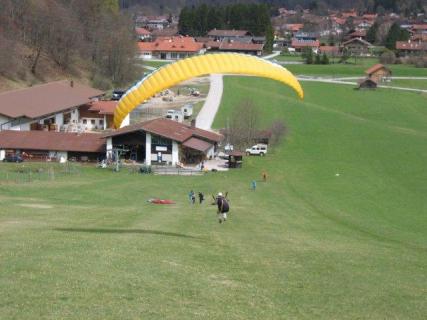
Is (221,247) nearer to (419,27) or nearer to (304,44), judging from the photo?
(304,44)

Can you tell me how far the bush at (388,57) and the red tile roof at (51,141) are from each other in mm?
94587

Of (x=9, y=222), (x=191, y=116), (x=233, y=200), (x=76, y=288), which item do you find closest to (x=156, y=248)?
(x=76, y=288)

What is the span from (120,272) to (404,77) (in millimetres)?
99840

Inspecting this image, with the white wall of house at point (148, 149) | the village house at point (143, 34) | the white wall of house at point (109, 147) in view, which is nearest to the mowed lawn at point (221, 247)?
the white wall of house at point (109, 147)

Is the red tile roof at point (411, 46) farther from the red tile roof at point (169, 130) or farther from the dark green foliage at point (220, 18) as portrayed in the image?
the red tile roof at point (169, 130)

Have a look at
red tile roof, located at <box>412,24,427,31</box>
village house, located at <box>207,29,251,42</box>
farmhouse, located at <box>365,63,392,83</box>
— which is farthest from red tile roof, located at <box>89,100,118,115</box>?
red tile roof, located at <box>412,24,427,31</box>

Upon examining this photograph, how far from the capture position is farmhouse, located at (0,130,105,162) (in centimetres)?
4062

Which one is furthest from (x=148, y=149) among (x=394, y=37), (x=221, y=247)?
(x=394, y=37)

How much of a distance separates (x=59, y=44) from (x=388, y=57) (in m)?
70.8

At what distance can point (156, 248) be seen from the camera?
14258 millimetres

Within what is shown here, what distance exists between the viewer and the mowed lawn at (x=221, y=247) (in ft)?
34.4

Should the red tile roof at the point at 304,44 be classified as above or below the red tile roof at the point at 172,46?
above

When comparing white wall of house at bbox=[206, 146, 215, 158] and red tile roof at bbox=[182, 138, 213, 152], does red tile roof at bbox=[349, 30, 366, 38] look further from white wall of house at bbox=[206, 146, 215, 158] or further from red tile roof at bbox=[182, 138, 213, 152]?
red tile roof at bbox=[182, 138, 213, 152]

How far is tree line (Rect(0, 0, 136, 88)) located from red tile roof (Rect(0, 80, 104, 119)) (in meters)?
11.6
